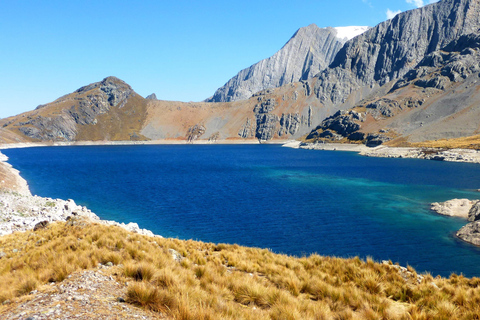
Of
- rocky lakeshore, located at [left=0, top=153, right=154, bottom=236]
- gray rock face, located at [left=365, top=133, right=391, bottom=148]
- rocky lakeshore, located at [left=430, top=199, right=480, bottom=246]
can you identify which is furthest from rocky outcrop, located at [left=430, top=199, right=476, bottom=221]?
gray rock face, located at [left=365, top=133, right=391, bottom=148]

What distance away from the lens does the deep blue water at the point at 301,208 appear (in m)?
32.6

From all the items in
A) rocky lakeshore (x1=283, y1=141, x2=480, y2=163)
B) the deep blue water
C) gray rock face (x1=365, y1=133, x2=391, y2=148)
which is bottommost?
the deep blue water

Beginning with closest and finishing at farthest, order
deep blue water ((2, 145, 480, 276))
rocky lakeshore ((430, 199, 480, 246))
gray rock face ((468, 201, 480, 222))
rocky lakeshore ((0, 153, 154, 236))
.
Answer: rocky lakeshore ((0, 153, 154, 236)) < deep blue water ((2, 145, 480, 276)) < rocky lakeshore ((430, 199, 480, 246)) < gray rock face ((468, 201, 480, 222))

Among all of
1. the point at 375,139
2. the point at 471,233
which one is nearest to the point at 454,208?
the point at 471,233

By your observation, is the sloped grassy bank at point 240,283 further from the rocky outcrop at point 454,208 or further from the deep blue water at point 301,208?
the rocky outcrop at point 454,208

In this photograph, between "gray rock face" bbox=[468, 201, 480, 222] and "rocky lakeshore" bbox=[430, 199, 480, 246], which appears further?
"gray rock face" bbox=[468, 201, 480, 222]

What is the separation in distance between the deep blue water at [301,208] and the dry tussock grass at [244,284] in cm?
1676

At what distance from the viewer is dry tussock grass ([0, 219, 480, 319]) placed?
8.91 metres

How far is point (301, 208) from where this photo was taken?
5009 centimetres

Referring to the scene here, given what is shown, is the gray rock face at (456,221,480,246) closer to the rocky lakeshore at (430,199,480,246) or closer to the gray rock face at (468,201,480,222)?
the rocky lakeshore at (430,199,480,246)

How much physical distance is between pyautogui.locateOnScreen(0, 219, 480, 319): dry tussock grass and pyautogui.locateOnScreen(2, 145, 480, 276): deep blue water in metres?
16.8

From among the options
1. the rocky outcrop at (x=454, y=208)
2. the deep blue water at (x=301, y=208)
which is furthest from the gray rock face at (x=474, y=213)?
the deep blue water at (x=301, y=208)

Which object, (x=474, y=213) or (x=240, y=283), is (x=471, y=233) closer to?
(x=474, y=213)

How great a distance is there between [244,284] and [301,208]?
4028cm
